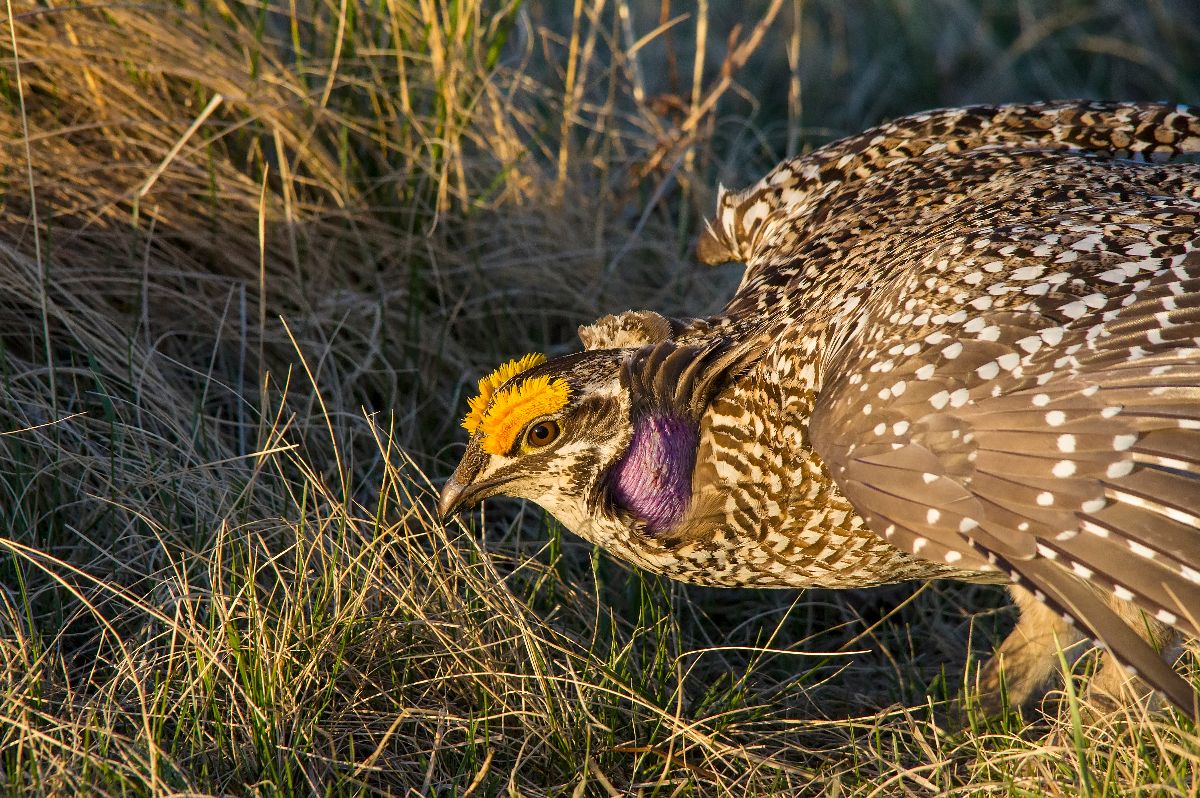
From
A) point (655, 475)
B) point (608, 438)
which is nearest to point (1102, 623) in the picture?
point (655, 475)

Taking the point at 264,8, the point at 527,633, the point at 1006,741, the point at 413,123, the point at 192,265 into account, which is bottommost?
the point at 1006,741

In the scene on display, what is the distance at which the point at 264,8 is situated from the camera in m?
4.29

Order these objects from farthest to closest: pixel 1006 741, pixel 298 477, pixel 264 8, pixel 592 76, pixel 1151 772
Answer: pixel 592 76, pixel 264 8, pixel 298 477, pixel 1006 741, pixel 1151 772

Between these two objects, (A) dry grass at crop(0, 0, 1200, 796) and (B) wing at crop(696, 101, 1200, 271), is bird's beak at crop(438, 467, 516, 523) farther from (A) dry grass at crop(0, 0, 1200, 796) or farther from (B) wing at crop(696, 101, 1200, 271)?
(B) wing at crop(696, 101, 1200, 271)

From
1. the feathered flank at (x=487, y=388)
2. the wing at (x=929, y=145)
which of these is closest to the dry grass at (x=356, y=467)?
the feathered flank at (x=487, y=388)

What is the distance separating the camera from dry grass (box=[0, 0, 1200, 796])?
2.95 m

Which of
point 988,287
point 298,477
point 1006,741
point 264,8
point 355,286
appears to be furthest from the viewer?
point 355,286

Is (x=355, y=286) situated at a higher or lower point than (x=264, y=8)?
lower

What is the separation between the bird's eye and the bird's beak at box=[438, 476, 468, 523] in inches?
8.6

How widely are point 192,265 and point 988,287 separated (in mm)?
2701

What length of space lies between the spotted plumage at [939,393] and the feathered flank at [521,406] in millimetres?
31

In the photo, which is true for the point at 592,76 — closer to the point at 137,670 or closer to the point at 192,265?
the point at 192,265

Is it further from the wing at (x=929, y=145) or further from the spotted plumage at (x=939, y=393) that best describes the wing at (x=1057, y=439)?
the wing at (x=929, y=145)

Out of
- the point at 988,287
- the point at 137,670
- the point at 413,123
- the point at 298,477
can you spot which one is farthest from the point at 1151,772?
the point at 413,123
